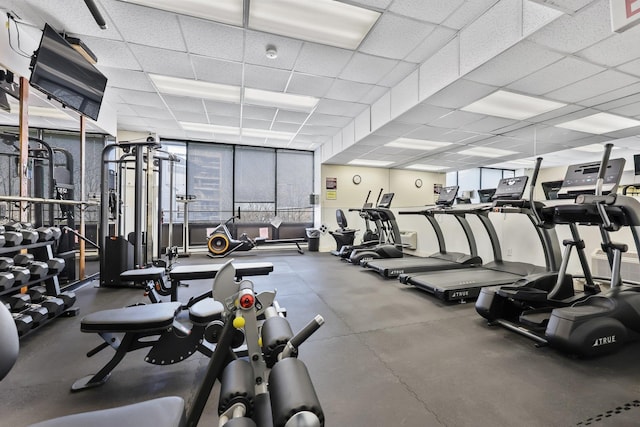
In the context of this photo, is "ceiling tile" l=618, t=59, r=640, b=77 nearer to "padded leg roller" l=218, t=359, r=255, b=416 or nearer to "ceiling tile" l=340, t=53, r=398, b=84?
"ceiling tile" l=340, t=53, r=398, b=84

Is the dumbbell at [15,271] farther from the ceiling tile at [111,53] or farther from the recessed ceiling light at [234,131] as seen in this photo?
the recessed ceiling light at [234,131]

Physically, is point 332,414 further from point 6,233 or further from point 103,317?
point 6,233

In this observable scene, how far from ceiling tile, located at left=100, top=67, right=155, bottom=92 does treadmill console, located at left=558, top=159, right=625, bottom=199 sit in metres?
5.82

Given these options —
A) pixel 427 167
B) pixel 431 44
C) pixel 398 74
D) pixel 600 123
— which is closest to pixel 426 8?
pixel 431 44

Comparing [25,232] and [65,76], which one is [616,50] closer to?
[65,76]

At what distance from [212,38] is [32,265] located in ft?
10.5

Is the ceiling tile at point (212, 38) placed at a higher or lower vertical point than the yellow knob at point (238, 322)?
higher

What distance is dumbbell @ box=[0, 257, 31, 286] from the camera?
96.3 inches

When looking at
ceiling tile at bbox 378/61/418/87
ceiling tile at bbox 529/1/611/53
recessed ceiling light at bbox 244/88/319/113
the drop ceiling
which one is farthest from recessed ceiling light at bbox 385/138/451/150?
ceiling tile at bbox 529/1/611/53

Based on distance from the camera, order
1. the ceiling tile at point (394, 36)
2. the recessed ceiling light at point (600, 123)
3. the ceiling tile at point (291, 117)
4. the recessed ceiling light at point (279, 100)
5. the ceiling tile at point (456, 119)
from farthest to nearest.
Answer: the ceiling tile at point (291, 117) → the recessed ceiling light at point (600, 123) → the recessed ceiling light at point (279, 100) → the ceiling tile at point (456, 119) → the ceiling tile at point (394, 36)

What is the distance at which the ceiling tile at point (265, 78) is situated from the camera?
419 cm

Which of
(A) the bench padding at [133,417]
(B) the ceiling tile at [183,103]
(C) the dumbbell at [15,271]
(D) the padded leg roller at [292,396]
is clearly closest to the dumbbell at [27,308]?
(C) the dumbbell at [15,271]

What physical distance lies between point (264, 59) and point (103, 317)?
365 cm

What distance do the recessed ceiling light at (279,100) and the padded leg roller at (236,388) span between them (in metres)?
4.76
